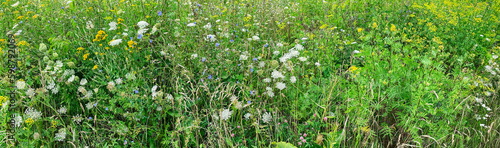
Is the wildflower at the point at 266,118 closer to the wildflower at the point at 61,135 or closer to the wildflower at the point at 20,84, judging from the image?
the wildflower at the point at 61,135

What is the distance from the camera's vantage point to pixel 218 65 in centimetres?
238

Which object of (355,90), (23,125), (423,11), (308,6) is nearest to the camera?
(23,125)

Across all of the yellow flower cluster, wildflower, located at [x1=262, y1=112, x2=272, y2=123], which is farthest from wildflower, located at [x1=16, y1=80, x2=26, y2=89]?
wildflower, located at [x1=262, y1=112, x2=272, y2=123]

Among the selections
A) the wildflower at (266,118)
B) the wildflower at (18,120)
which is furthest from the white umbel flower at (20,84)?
the wildflower at (266,118)

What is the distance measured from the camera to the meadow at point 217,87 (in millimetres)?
1748

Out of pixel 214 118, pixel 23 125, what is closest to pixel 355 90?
pixel 214 118

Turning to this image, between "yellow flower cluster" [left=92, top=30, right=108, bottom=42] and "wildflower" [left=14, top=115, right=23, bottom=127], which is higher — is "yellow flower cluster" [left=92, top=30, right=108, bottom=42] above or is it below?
above

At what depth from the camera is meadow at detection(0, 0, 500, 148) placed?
175cm

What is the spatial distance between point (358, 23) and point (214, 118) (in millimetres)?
2951

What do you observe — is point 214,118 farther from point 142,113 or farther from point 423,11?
point 423,11

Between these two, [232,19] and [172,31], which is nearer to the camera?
[172,31]

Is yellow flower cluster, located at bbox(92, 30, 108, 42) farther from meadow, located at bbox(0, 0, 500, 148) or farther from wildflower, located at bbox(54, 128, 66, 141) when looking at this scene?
wildflower, located at bbox(54, 128, 66, 141)

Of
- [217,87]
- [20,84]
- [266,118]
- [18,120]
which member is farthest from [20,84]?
[266,118]

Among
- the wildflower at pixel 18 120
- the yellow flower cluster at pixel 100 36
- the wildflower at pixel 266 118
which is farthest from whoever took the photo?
the yellow flower cluster at pixel 100 36
